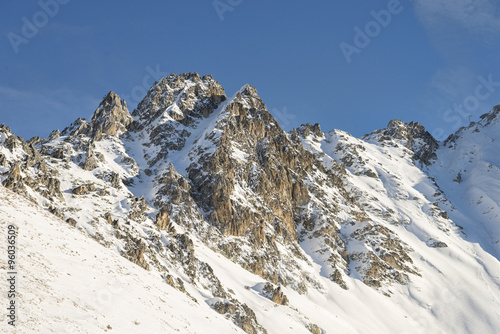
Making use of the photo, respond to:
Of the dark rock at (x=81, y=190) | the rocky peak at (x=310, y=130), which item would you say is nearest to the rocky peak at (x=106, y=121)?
the dark rock at (x=81, y=190)

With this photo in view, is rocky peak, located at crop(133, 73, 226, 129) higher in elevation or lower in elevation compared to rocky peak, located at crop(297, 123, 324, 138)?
lower

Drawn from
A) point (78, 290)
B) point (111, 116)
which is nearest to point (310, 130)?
point (111, 116)

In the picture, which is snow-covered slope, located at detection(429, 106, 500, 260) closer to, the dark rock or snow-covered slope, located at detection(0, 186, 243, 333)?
the dark rock

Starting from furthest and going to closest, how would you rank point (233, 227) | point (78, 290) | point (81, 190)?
point (233, 227)
point (81, 190)
point (78, 290)

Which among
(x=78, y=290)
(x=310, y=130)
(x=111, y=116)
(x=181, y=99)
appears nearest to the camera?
(x=78, y=290)

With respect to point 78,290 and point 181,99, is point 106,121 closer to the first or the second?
point 181,99

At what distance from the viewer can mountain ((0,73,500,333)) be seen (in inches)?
1294

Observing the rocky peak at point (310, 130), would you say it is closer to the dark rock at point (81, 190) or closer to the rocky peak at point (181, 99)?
the rocky peak at point (181, 99)

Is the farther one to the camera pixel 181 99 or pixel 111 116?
pixel 181 99

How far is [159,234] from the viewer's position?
6475 cm

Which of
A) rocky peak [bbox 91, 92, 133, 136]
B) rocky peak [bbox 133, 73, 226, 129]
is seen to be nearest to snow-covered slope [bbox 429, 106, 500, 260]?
rocky peak [bbox 133, 73, 226, 129]

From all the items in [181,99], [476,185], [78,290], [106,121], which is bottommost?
[78,290]

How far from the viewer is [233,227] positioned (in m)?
83.2

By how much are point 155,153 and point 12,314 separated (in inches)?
3738
